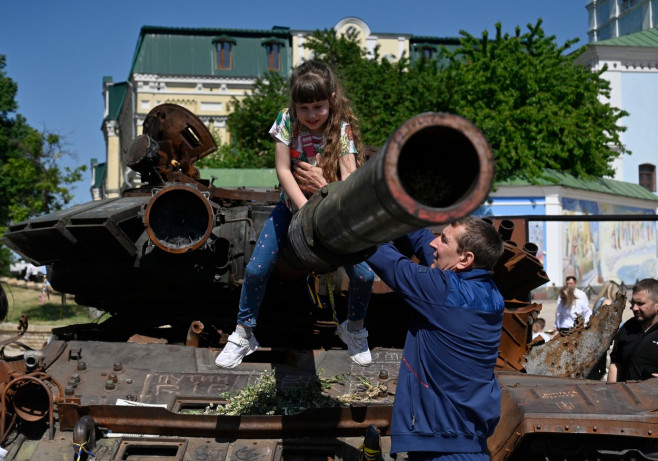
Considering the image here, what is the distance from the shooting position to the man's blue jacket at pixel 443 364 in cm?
368

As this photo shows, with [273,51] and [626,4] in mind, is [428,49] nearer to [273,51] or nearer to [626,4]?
[273,51]

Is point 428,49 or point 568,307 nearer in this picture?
point 568,307

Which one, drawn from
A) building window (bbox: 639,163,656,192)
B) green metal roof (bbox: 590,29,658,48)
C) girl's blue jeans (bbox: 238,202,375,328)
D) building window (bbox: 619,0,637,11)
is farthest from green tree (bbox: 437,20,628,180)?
girl's blue jeans (bbox: 238,202,375,328)

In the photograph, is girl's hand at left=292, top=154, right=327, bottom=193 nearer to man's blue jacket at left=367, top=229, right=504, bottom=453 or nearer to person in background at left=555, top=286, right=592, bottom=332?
man's blue jacket at left=367, top=229, right=504, bottom=453

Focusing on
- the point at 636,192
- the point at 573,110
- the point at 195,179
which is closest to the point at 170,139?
the point at 195,179

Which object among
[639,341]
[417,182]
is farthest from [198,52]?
[417,182]

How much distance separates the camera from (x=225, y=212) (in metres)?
6.20

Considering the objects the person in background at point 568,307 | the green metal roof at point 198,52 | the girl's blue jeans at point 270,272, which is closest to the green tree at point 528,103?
the green metal roof at point 198,52

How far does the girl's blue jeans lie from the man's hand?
26cm

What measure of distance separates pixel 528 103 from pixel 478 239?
924 inches

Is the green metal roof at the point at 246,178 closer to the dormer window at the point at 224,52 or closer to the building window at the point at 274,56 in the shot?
the building window at the point at 274,56

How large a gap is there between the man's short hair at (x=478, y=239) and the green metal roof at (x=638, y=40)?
3038 cm

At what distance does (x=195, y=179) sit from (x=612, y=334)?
3.56 meters

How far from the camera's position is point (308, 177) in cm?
398
